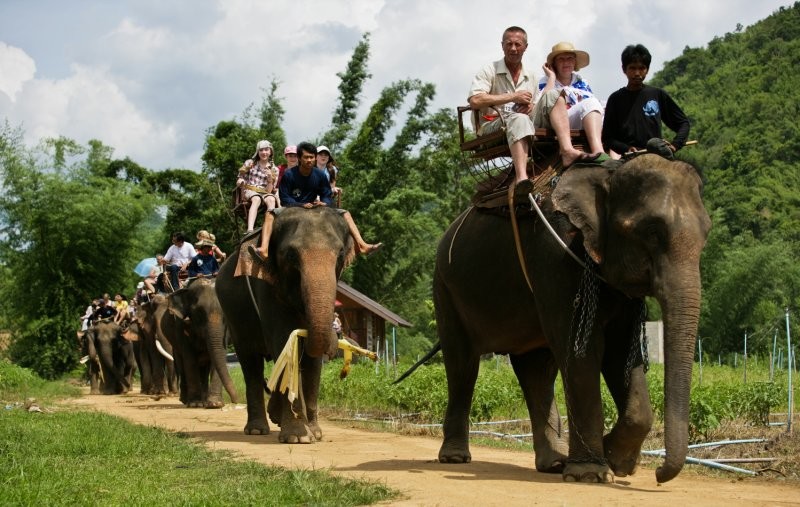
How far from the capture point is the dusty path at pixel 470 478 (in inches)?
296

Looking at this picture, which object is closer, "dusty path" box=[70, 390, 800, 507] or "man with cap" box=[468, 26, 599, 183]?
"dusty path" box=[70, 390, 800, 507]

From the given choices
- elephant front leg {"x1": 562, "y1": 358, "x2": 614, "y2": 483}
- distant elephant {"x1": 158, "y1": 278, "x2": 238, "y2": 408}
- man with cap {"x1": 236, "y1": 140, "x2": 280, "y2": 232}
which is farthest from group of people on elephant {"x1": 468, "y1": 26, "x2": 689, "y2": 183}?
distant elephant {"x1": 158, "y1": 278, "x2": 238, "y2": 408}

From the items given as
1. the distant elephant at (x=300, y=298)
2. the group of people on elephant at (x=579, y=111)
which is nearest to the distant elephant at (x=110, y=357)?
the distant elephant at (x=300, y=298)

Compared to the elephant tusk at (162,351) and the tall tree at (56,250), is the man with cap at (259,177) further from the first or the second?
the tall tree at (56,250)

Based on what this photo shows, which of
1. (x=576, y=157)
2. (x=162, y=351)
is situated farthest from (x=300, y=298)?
(x=162, y=351)

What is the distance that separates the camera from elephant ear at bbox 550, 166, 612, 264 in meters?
8.44

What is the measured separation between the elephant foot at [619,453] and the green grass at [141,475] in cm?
181

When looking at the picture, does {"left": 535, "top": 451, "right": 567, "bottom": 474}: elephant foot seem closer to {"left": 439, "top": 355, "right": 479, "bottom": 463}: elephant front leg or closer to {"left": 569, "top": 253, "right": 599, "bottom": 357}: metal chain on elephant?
{"left": 439, "top": 355, "right": 479, "bottom": 463}: elephant front leg

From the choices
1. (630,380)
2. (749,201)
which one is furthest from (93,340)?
(749,201)

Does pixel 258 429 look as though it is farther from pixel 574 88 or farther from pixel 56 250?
pixel 56 250

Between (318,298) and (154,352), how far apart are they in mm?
16401

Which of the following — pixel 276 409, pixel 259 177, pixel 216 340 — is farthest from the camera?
pixel 216 340

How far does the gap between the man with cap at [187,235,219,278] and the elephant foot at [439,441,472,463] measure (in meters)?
11.5

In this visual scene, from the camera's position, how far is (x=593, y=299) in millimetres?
8555
